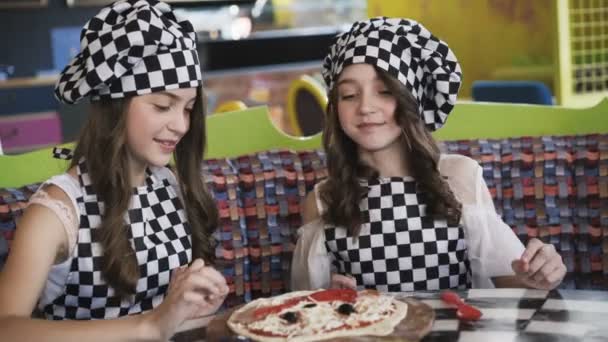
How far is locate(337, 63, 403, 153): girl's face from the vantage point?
228 centimetres

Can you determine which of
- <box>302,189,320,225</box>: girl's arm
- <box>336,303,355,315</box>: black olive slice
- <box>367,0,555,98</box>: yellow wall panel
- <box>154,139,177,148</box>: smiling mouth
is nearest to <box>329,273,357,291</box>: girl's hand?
<box>302,189,320,225</box>: girl's arm

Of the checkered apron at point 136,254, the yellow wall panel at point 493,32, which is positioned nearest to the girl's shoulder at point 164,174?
the checkered apron at point 136,254

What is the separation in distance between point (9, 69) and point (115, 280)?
5691 millimetres

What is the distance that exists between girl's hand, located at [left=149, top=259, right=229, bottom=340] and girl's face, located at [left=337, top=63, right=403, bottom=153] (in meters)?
0.72

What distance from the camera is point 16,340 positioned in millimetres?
1737

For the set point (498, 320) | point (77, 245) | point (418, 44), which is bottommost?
point (498, 320)

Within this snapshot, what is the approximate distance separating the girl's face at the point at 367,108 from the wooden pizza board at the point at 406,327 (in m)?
0.57

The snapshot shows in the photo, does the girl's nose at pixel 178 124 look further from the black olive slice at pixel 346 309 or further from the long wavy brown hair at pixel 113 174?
the black olive slice at pixel 346 309

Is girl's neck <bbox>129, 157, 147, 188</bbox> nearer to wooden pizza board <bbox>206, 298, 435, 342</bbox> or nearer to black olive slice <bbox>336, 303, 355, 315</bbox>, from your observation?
wooden pizza board <bbox>206, 298, 435, 342</bbox>

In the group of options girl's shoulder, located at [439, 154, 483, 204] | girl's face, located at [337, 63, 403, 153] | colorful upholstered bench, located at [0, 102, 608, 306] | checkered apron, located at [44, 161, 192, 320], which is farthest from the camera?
colorful upholstered bench, located at [0, 102, 608, 306]

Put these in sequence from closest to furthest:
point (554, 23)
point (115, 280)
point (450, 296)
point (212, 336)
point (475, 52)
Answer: point (212, 336)
point (450, 296)
point (115, 280)
point (554, 23)
point (475, 52)

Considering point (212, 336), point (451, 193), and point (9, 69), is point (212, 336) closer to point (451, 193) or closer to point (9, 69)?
point (451, 193)

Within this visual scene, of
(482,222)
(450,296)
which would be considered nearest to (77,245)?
(450,296)

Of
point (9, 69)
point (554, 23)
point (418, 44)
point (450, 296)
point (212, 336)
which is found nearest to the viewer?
point (212, 336)
